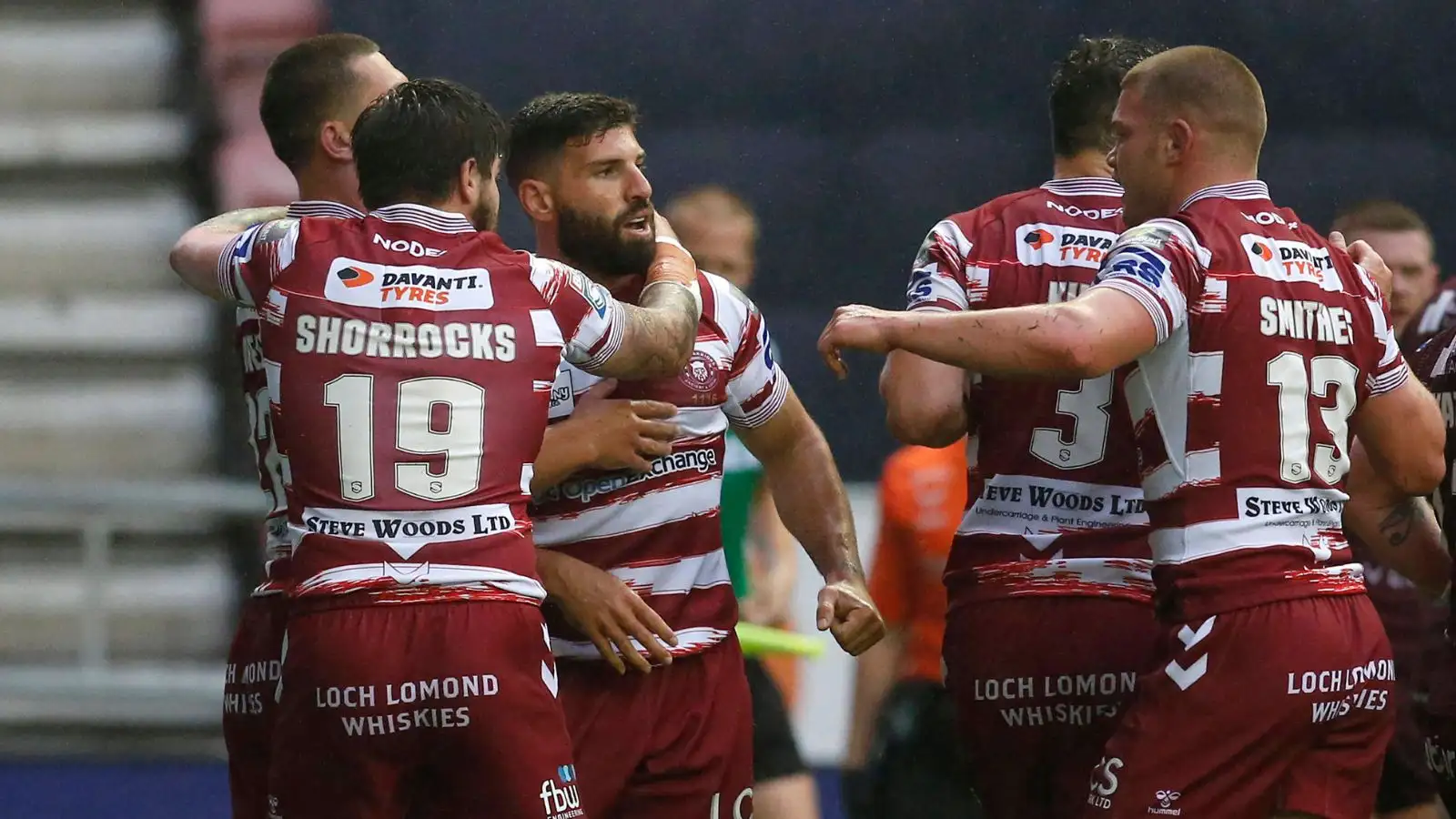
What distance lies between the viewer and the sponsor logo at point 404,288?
10.3ft

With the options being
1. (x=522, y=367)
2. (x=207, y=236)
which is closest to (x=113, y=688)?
(x=207, y=236)

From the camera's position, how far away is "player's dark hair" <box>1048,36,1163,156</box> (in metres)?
3.76

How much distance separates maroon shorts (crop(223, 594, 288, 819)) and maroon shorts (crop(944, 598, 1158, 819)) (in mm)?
1294

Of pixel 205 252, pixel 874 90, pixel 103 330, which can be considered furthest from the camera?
pixel 103 330

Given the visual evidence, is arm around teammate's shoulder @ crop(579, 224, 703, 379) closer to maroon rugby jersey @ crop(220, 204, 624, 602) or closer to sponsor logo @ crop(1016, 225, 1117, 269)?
maroon rugby jersey @ crop(220, 204, 624, 602)

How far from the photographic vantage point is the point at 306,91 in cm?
378

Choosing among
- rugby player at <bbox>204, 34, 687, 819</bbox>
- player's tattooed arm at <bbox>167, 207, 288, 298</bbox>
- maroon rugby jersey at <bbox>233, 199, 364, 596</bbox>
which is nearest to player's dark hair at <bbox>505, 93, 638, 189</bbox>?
rugby player at <bbox>204, 34, 687, 819</bbox>

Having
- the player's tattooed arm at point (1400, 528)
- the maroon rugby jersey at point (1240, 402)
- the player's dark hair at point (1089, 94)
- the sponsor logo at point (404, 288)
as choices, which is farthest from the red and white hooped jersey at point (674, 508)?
the player's tattooed arm at point (1400, 528)

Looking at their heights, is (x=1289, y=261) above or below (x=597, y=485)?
above

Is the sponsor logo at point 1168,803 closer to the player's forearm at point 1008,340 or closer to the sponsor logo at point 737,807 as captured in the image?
the player's forearm at point 1008,340

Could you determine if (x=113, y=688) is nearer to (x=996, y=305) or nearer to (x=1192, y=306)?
(x=996, y=305)

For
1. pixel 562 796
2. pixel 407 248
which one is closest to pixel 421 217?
pixel 407 248

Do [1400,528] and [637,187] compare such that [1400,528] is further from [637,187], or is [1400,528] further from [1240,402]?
[637,187]

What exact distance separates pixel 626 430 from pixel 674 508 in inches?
9.3
